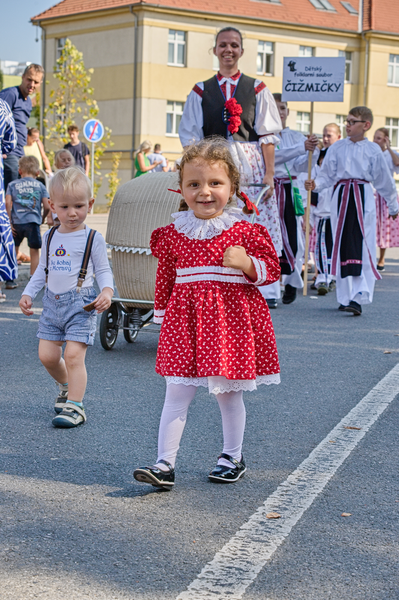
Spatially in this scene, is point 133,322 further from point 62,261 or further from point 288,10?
point 288,10

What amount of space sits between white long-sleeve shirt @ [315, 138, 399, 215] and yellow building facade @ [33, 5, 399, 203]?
109 ft

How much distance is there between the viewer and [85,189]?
15.3 ft

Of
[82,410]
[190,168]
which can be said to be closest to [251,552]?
[190,168]

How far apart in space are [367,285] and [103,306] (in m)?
5.44

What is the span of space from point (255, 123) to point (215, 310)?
4194mm

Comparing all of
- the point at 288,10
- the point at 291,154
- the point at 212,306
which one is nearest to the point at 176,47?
the point at 288,10

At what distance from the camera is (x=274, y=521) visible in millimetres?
3277

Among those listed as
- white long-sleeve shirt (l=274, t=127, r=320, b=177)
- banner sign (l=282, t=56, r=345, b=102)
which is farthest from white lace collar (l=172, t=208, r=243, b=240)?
banner sign (l=282, t=56, r=345, b=102)

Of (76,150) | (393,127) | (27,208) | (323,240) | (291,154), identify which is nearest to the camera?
(291,154)

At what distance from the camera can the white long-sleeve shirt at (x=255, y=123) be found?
24.1 feet

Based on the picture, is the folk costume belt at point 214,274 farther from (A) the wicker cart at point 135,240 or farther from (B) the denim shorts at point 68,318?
(A) the wicker cart at point 135,240

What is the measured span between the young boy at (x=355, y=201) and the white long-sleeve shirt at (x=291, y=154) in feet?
1.87

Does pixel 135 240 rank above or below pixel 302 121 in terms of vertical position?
below

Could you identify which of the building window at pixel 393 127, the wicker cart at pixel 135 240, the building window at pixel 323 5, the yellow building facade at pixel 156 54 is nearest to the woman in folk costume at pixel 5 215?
the wicker cart at pixel 135 240
